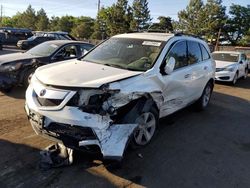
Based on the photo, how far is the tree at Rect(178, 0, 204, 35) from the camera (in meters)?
57.4

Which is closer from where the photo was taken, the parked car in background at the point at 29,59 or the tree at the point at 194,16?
the parked car in background at the point at 29,59

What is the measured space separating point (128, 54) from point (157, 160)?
6.43ft

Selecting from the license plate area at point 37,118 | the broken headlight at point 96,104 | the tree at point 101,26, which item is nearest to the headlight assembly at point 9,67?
the license plate area at point 37,118

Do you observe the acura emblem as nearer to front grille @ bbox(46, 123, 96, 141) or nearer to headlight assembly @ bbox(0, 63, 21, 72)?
front grille @ bbox(46, 123, 96, 141)

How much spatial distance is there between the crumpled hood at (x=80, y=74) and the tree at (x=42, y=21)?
8258cm

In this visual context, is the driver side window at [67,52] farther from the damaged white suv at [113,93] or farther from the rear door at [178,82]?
the rear door at [178,82]

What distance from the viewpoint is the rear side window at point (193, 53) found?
6551 mm

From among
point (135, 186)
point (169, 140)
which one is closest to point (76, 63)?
point (169, 140)

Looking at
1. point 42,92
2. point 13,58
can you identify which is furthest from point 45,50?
point 42,92

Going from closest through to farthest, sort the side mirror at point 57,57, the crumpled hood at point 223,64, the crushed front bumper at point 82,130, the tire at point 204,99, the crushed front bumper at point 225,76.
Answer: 1. the crushed front bumper at point 82,130
2. the tire at point 204,99
3. the side mirror at point 57,57
4. the crushed front bumper at point 225,76
5. the crumpled hood at point 223,64

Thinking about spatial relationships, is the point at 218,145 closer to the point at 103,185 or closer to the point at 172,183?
the point at 172,183

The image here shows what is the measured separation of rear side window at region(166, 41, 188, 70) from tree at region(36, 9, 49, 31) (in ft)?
269

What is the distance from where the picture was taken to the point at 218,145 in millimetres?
5453

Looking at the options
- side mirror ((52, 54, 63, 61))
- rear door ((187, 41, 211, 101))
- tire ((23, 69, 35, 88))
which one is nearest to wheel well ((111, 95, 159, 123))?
rear door ((187, 41, 211, 101))
